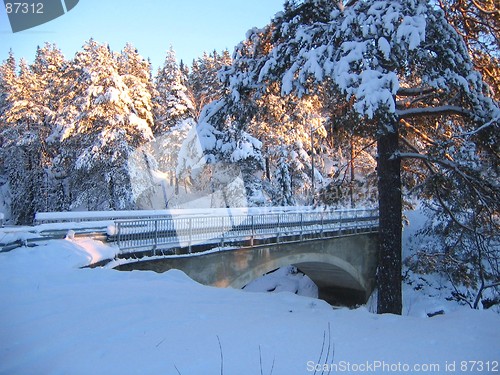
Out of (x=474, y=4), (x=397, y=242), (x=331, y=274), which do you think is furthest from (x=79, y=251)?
(x=331, y=274)

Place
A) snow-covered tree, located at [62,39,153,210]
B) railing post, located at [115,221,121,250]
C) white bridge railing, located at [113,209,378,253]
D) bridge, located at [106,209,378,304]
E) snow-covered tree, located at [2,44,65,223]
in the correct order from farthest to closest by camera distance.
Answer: snow-covered tree, located at [2,44,65,223] < snow-covered tree, located at [62,39,153,210] < bridge, located at [106,209,378,304] < white bridge railing, located at [113,209,378,253] < railing post, located at [115,221,121,250]

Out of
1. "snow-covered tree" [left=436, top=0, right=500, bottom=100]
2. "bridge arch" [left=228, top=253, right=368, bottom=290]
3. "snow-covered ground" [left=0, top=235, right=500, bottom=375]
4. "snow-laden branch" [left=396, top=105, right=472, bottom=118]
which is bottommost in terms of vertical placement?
"bridge arch" [left=228, top=253, right=368, bottom=290]

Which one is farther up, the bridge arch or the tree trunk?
the tree trunk

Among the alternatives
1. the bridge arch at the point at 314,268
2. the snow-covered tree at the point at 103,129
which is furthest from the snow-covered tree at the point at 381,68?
the snow-covered tree at the point at 103,129

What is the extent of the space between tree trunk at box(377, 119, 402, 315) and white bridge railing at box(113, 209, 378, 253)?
2221mm

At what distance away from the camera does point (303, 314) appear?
441 centimetres

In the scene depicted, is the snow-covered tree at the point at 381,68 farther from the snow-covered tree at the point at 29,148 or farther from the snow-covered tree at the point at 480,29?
the snow-covered tree at the point at 29,148

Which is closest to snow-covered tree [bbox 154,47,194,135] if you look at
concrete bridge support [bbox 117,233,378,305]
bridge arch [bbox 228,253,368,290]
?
bridge arch [bbox 228,253,368,290]

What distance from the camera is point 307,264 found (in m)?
18.1

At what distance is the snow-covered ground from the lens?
278 centimetres

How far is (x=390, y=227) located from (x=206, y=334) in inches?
214

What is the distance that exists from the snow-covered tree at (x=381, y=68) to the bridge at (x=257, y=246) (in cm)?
287

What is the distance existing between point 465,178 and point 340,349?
17.2ft

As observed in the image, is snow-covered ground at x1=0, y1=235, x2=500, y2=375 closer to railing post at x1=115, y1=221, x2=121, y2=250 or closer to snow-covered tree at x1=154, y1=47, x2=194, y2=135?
railing post at x1=115, y1=221, x2=121, y2=250
